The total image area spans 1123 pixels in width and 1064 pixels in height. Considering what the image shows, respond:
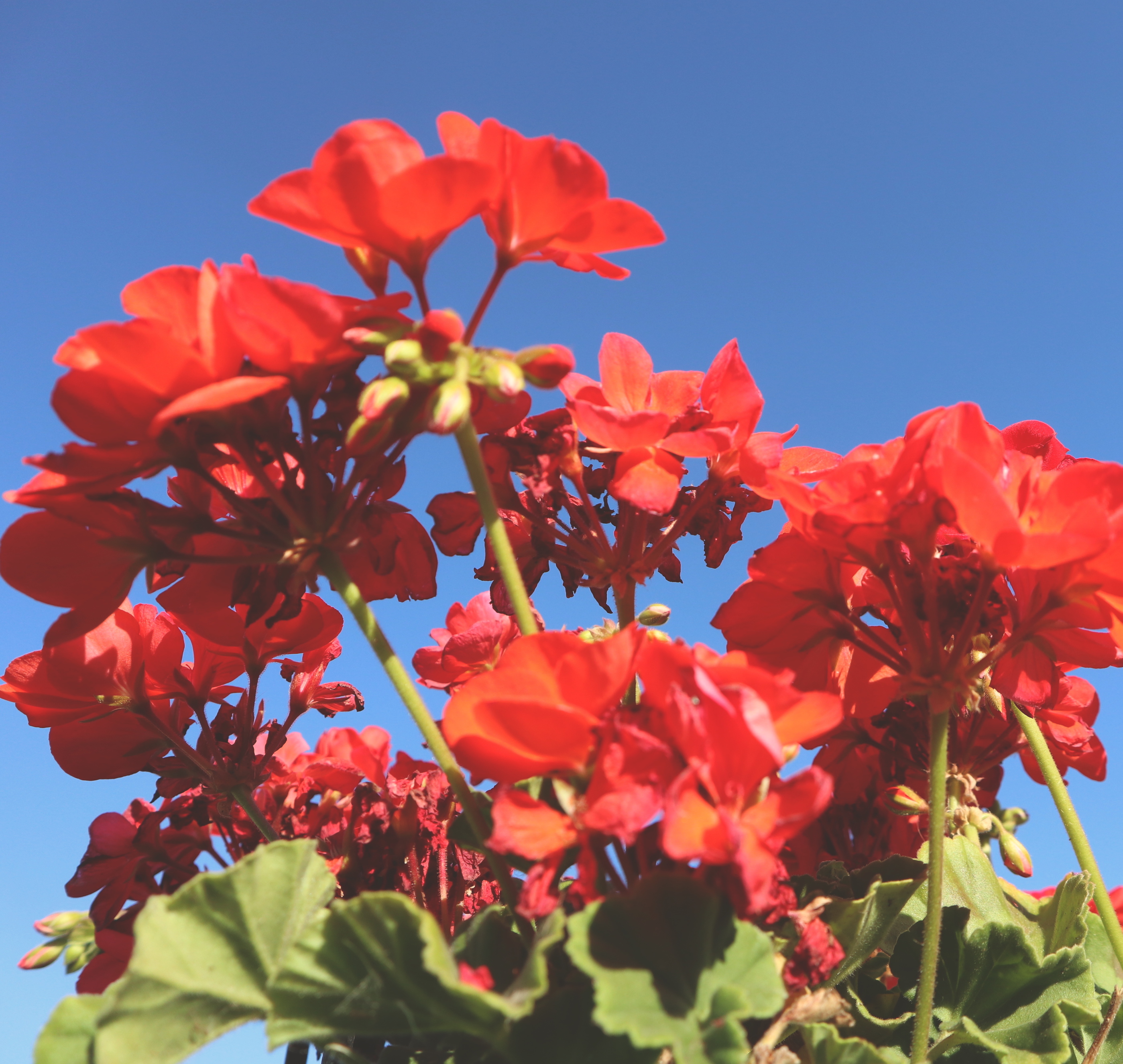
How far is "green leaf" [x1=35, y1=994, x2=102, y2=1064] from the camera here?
901mm

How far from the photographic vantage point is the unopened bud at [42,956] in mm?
1636

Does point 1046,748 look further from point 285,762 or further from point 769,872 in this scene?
point 285,762

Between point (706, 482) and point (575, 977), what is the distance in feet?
2.32

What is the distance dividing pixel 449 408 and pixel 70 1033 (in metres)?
0.70

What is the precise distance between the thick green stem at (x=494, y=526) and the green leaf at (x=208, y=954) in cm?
31

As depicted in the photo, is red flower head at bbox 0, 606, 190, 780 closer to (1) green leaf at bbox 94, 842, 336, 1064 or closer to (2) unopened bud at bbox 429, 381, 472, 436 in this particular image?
(1) green leaf at bbox 94, 842, 336, 1064

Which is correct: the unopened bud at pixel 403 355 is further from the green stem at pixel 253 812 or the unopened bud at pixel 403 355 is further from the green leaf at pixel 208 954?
the green stem at pixel 253 812

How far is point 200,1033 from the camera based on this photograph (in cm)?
87

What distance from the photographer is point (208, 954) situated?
0.88 meters

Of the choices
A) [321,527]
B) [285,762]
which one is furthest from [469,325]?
[285,762]

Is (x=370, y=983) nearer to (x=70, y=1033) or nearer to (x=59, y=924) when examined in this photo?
(x=70, y=1033)

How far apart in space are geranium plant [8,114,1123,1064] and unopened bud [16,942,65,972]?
224 millimetres

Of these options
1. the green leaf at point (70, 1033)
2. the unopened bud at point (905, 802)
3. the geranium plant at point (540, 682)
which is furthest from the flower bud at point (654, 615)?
the green leaf at point (70, 1033)

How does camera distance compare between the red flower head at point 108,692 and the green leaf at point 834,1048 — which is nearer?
the green leaf at point 834,1048
